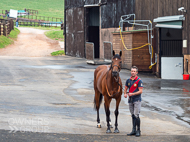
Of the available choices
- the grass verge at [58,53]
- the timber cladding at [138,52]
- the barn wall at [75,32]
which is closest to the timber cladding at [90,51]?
the timber cladding at [138,52]

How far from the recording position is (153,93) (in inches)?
613

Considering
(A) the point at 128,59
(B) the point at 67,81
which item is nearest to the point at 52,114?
(B) the point at 67,81

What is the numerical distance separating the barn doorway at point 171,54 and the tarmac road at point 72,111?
182cm

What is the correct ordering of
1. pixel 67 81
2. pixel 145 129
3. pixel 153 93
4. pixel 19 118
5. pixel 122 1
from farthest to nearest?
1. pixel 122 1
2. pixel 67 81
3. pixel 153 93
4. pixel 19 118
5. pixel 145 129

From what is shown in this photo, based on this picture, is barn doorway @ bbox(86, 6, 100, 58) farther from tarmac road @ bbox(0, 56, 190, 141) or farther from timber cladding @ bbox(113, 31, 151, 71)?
tarmac road @ bbox(0, 56, 190, 141)

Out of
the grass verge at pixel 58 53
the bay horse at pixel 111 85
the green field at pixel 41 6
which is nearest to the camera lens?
the bay horse at pixel 111 85

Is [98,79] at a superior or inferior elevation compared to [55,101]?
superior

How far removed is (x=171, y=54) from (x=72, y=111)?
40.8ft

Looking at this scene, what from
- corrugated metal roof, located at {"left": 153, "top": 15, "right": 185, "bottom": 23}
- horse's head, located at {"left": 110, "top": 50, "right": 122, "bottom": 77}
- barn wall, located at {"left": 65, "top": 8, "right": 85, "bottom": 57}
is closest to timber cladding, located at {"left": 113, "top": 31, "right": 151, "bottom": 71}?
corrugated metal roof, located at {"left": 153, "top": 15, "right": 185, "bottom": 23}

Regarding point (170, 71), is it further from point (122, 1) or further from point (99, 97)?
point (99, 97)

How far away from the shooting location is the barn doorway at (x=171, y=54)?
21.1 m

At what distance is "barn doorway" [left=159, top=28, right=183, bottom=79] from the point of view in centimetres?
Result: 2109

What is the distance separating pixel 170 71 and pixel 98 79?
1234 cm

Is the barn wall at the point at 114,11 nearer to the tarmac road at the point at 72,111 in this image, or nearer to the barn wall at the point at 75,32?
the barn wall at the point at 75,32
